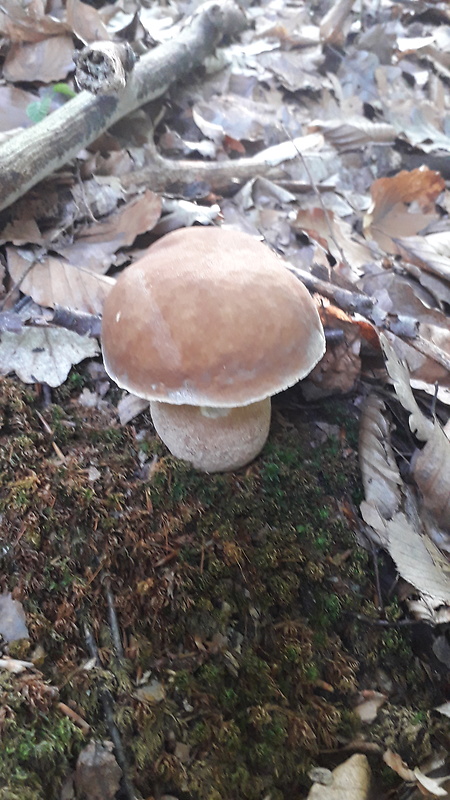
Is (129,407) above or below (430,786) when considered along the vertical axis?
above

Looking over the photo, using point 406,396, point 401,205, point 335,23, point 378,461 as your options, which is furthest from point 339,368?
point 335,23

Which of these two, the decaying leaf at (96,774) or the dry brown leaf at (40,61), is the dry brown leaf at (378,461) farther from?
the dry brown leaf at (40,61)

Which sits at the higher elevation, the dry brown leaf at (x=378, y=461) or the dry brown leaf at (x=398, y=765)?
the dry brown leaf at (x=378, y=461)

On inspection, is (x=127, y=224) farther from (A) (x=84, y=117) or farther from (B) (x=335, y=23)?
(B) (x=335, y=23)

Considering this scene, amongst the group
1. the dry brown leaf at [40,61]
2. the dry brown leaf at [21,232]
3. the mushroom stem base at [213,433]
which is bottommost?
the mushroom stem base at [213,433]

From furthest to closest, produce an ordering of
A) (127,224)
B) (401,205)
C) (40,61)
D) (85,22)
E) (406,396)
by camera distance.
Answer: (401,205) → (85,22) → (40,61) → (127,224) → (406,396)

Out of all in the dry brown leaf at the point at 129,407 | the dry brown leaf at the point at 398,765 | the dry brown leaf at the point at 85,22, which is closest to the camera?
the dry brown leaf at the point at 398,765

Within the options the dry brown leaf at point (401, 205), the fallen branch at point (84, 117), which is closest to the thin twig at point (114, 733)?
the fallen branch at point (84, 117)
